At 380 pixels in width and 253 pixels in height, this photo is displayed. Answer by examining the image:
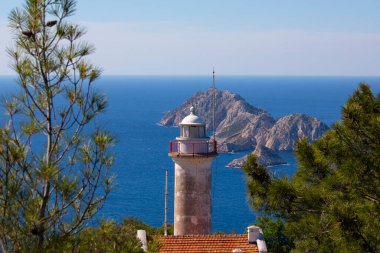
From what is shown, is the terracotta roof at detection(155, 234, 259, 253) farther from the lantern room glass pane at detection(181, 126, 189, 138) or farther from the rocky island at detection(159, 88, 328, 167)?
the rocky island at detection(159, 88, 328, 167)

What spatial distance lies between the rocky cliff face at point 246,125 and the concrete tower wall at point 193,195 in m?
73.2

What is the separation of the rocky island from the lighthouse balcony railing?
208ft

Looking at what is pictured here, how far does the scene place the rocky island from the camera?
97.1m

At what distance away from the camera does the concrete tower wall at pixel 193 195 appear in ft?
52.2

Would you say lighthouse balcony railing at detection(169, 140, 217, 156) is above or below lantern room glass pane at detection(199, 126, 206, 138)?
below

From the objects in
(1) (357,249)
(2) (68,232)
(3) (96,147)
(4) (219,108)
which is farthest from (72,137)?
(4) (219,108)

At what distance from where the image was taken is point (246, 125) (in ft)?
358

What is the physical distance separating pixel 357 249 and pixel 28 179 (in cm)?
418

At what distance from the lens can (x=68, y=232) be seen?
664 cm

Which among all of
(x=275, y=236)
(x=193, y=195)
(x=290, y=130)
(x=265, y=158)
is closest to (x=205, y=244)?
(x=193, y=195)

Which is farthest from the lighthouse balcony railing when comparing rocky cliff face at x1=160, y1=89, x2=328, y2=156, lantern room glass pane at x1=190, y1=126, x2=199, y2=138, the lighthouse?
rocky cliff face at x1=160, y1=89, x2=328, y2=156

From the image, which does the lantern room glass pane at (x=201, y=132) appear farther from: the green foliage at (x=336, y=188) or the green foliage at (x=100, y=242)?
the green foliage at (x=100, y=242)

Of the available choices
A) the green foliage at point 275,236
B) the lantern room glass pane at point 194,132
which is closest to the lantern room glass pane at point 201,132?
the lantern room glass pane at point 194,132

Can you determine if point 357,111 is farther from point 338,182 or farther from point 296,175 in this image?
point 296,175
